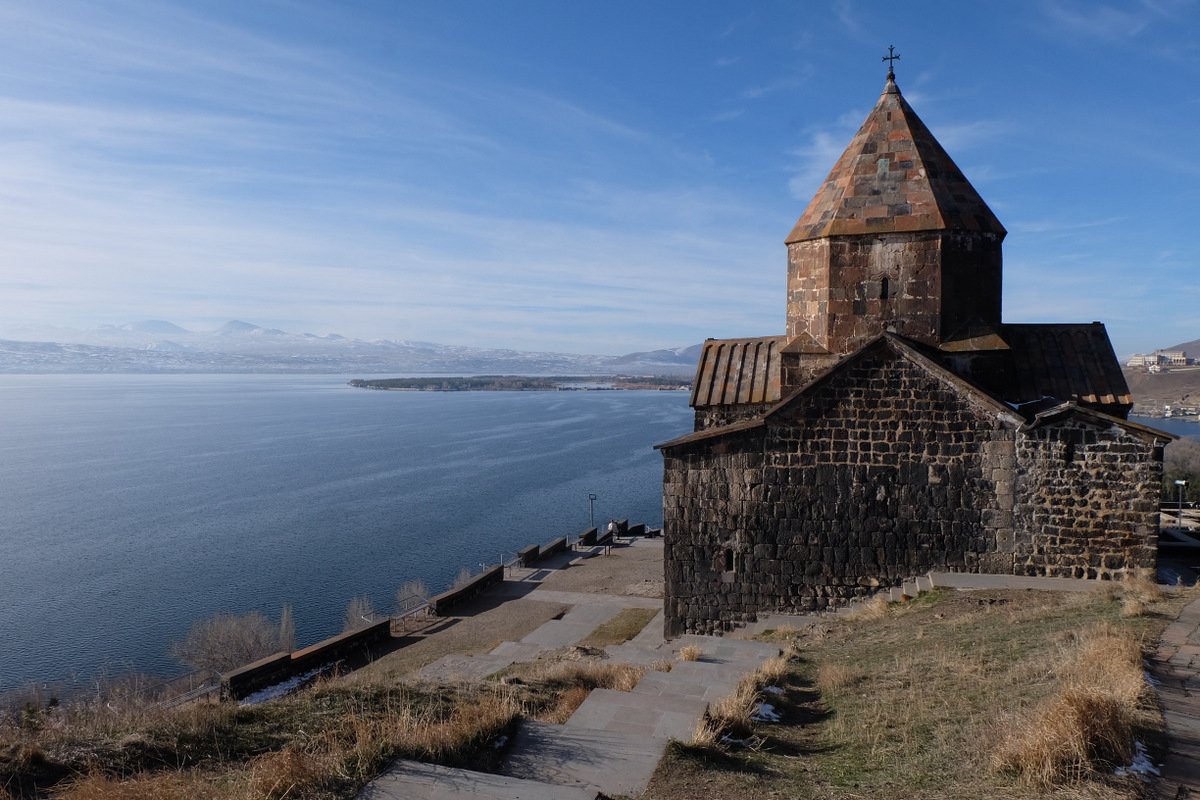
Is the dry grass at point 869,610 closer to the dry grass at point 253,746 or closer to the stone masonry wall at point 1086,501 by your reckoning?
the stone masonry wall at point 1086,501

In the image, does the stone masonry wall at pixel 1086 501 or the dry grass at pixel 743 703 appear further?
the stone masonry wall at pixel 1086 501

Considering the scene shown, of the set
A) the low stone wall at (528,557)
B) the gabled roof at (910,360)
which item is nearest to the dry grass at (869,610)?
the gabled roof at (910,360)

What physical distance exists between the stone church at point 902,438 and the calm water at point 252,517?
46.8 ft

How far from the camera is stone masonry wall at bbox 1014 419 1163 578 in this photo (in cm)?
865

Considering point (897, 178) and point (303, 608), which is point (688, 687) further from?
point (303, 608)

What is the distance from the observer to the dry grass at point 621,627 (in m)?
12.0

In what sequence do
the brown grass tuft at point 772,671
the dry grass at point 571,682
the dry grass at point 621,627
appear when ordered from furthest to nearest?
1. the dry grass at point 621,627
2. the brown grass tuft at point 772,671
3. the dry grass at point 571,682

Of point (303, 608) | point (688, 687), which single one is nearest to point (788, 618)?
point (688, 687)

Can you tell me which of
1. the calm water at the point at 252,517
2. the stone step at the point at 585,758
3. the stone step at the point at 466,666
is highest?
the stone step at the point at 585,758

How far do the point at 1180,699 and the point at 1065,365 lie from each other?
6912 millimetres

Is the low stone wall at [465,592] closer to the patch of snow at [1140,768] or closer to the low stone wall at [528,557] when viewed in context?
the low stone wall at [528,557]

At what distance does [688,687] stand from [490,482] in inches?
1434

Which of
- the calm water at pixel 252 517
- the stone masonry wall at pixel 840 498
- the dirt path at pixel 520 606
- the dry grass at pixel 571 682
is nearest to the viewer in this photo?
the dry grass at pixel 571 682

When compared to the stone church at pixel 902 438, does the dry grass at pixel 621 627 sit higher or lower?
lower
